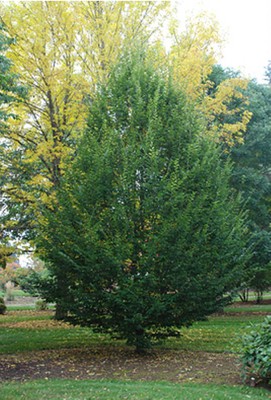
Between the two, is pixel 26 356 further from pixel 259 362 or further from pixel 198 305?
pixel 259 362

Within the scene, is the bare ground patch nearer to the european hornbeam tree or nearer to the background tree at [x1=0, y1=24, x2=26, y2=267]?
the european hornbeam tree

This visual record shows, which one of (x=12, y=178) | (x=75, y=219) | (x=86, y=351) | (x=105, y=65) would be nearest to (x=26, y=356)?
(x=86, y=351)

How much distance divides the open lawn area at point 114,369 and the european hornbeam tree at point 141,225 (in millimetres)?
720

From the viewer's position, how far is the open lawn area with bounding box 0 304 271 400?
645 cm

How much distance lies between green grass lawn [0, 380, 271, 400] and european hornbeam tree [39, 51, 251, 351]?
1716mm

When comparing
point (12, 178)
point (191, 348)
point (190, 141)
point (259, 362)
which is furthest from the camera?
point (12, 178)

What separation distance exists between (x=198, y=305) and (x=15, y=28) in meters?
8.87

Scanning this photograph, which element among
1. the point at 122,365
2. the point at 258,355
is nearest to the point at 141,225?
the point at 122,365

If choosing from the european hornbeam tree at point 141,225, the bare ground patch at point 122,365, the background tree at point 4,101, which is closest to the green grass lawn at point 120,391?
the bare ground patch at point 122,365

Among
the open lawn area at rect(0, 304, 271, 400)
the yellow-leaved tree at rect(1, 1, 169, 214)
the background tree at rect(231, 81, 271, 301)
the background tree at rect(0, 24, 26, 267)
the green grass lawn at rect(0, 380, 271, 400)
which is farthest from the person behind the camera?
the background tree at rect(231, 81, 271, 301)

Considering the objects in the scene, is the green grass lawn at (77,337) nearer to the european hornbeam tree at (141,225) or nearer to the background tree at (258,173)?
the european hornbeam tree at (141,225)

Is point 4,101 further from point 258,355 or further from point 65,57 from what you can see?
point 258,355

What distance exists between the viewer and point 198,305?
906 centimetres

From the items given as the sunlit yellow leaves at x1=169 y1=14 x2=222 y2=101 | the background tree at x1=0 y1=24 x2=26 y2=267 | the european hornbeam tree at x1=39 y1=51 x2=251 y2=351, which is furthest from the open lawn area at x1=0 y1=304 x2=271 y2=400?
the sunlit yellow leaves at x1=169 y1=14 x2=222 y2=101
